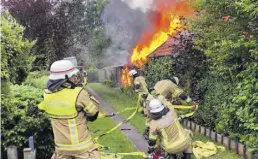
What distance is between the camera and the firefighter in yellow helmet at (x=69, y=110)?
506 centimetres

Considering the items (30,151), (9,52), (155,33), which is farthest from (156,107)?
(155,33)

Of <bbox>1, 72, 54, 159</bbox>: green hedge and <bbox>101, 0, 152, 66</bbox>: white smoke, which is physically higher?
<bbox>101, 0, 152, 66</bbox>: white smoke

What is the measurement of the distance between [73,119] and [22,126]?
2.11 metres

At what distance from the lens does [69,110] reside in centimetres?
507

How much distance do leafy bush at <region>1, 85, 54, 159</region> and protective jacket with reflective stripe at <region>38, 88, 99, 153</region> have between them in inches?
67.5

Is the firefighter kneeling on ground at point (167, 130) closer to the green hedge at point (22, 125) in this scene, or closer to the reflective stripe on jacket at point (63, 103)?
the reflective stripe on jacket at point (63, 103)

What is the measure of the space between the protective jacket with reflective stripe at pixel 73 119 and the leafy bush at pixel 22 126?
1.71 m

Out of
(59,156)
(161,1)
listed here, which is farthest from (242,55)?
(161,1)

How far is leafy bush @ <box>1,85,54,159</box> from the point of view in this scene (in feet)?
22.3

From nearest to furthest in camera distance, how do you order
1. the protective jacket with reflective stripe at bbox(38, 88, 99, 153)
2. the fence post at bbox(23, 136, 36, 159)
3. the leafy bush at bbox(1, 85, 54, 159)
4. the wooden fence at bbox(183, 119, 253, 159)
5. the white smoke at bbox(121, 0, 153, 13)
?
1. the protective jacket with reflective stripe at bbox(38, 88, 99, 153)
2. the fence post at bbox(23, 136, 36, 159)
3. the leafy bush at bbox(1, 85, 54, 159)
4. the wooden fence at bbox(183, 119, 253, 159)
5. the white smoke at bbox(121, 0, 153, 13)

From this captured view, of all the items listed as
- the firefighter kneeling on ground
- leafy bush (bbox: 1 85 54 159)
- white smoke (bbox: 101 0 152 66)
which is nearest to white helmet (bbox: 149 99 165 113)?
the firefighter kneeling on ground

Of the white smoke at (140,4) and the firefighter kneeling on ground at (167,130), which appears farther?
the white smoke at (140,4)

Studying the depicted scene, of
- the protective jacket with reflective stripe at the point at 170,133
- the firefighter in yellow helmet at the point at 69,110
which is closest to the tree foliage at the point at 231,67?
the protective jacket with reflective stripe at the point at 170,133

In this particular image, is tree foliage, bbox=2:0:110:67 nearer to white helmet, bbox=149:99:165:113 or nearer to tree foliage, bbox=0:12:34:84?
tree foliage, bbox=0:12:34:84
